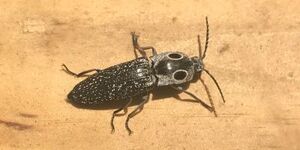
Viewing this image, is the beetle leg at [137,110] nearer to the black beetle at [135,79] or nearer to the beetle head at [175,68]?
the black beetle at [135,79]

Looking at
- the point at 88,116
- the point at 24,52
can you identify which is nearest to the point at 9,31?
the point at 24,52

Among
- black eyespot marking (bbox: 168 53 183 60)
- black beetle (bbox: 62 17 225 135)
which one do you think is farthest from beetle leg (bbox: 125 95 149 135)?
black eyespot marking (bbox: 168 53 183 60)

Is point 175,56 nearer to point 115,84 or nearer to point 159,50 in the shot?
point 159,50

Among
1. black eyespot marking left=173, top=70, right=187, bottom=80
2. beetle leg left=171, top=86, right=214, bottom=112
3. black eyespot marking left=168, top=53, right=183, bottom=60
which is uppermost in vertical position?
black eyespot marking left=168, top=53, right=183, bottom=60

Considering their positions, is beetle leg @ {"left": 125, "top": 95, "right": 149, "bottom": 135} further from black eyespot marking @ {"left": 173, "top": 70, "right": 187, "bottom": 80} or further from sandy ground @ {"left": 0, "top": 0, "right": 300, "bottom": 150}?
black eyespot marking @ {"left": 173, "top": 70, "right": 187, "bottom": 80}

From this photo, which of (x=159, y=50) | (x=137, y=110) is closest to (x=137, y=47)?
(x=159, y=50)

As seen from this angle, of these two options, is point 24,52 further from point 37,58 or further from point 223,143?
point 223,143

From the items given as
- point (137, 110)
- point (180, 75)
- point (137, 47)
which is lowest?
point (137, 110)
